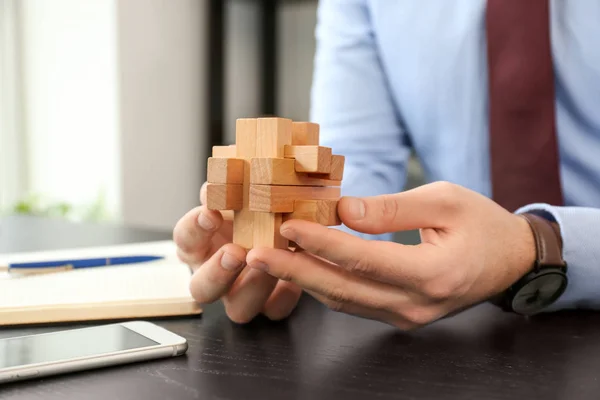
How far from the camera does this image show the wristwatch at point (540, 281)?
1.84ft

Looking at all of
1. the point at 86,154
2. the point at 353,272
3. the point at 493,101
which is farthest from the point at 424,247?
the point at 86,154

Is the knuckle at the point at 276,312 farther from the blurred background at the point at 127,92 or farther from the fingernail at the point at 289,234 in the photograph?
the blurred background at the point at 127,92

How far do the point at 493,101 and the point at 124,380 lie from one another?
622 mm

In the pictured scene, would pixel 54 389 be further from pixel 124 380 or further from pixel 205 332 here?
pixel 205 332

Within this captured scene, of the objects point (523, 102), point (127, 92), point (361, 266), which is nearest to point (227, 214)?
point (361, 266)

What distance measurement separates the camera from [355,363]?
0.45 m

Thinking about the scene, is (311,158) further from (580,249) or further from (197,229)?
(580,249)

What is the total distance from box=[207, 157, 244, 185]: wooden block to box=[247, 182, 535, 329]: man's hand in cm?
6

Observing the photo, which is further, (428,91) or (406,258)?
(428,91)

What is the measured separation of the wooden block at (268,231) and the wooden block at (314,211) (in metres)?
0.01

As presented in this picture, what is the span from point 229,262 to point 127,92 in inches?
113

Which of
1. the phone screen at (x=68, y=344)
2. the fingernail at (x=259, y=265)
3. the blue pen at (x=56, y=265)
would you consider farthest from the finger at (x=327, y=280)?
the blue pen at (x=56, y=265)

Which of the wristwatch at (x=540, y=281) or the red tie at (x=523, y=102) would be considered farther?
the red tie at (x=523, y=102)

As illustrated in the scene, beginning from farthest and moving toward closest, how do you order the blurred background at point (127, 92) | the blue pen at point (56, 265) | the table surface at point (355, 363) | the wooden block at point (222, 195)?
the blurred background at point (127, 92), the blue pen at point (56, 265), the wooden block at point (222, 195), the table surface at point (355, 363)
